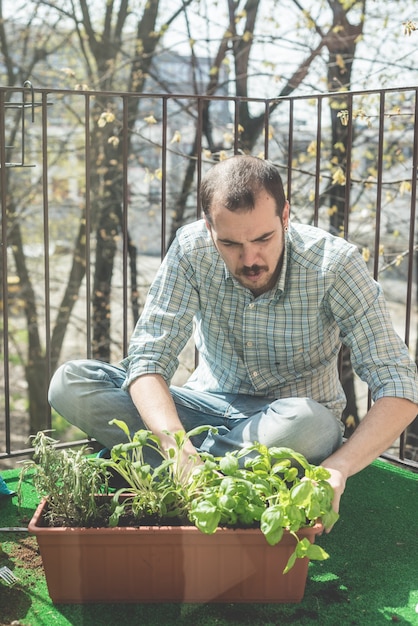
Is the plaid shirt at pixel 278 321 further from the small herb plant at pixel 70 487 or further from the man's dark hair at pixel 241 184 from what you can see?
the small herb plant at pixel 70 487

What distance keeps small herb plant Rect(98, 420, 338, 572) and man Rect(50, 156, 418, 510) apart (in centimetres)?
8

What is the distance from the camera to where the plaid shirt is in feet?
6.61

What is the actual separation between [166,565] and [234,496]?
251 mm

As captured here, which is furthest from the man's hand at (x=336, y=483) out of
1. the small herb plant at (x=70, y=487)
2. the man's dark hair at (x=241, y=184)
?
the man's dark hair at (x=241, y=184)

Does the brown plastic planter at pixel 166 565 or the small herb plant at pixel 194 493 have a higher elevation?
the small herb plant at pixel 194 493

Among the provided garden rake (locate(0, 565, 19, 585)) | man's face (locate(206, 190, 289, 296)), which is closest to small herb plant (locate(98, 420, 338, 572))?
garden rake (locate(0, 565, 19, 585))

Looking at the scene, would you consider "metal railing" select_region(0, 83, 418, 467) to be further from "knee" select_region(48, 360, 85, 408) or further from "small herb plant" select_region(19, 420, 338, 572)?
"small herb plant" select_region(19, 420, 338, 572)

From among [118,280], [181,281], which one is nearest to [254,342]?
[181,281]

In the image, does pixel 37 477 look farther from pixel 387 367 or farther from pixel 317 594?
pixel 387 367

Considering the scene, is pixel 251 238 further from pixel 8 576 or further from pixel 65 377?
pixel 8 576

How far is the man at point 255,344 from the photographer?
75.4 inches

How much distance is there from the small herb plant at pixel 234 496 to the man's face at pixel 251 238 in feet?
1.72

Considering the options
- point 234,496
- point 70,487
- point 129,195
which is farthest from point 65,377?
point 129,195

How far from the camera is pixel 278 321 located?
216 cm
